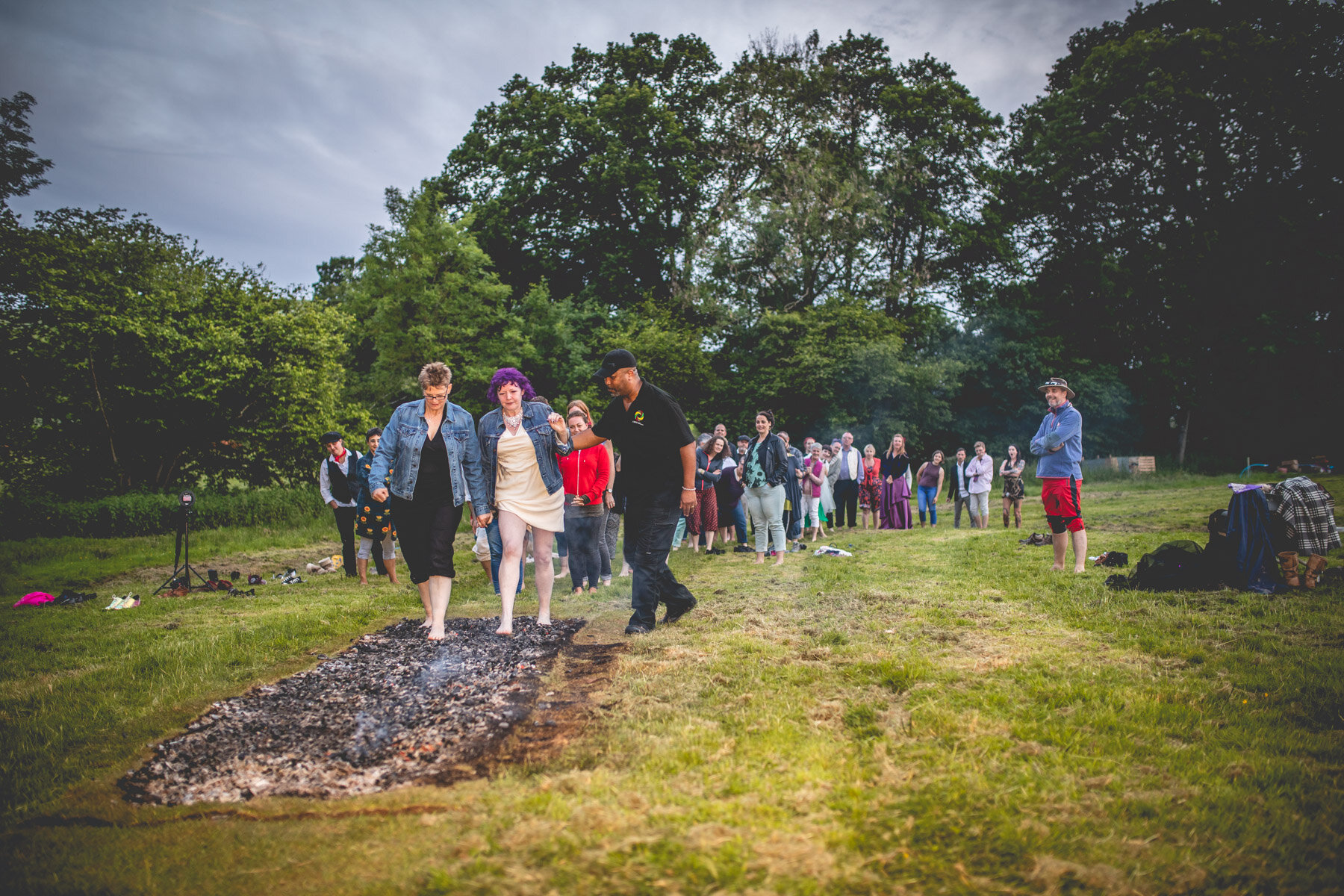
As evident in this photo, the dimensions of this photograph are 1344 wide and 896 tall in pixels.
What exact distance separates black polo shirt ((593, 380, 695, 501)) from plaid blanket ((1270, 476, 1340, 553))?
5.43 meters

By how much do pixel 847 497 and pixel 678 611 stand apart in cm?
1015

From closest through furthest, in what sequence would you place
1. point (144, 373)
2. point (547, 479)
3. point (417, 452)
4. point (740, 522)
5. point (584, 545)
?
point (417, 452)
point (547, 479)
point (584, 545)
point (740, 522)
point (144, 373)

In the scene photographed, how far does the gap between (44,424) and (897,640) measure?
23.5 meters

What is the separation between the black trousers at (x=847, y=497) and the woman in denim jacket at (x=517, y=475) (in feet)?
33.8

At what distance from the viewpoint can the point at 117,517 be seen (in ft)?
53.7

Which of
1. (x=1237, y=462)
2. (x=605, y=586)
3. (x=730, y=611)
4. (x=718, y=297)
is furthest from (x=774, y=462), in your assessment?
(x=1237, y=462)

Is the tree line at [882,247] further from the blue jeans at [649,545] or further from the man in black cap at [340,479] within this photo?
the blue jeans at [649,545]

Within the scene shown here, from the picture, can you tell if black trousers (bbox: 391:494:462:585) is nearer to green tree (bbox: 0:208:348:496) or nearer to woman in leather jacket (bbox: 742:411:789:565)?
woman in leather jacket (bbox: 742:411:789:565)

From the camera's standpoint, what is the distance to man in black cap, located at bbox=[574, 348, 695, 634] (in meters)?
5.85

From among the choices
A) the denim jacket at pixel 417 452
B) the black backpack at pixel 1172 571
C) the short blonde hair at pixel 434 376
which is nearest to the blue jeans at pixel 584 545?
the denim jacket at pixel 417 452

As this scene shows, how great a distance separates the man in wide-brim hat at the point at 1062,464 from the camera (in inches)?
298

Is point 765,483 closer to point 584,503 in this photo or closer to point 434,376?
point 584,503

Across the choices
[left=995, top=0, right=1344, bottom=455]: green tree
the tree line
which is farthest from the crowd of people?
[left=995, top=0, right=1344, bottom=455]: green tree

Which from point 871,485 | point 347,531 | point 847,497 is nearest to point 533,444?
point 347,531
